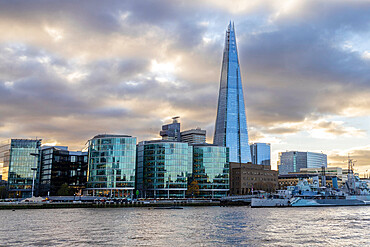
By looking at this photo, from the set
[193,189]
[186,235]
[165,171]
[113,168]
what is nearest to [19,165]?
[113,168]

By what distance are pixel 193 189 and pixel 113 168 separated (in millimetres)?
41758

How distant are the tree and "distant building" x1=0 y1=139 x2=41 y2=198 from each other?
7346 cm

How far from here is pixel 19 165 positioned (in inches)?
7515

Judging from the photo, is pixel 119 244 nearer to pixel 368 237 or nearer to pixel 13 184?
pixel 368 237

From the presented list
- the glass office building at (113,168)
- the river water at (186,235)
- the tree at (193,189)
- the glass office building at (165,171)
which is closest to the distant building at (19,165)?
the glass office building at (113,168)

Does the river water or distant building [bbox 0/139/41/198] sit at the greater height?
distant building [bbox 0/139/41/198]

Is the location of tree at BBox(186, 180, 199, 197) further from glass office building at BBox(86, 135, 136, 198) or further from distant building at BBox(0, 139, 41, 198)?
distant building at BBox(0, 139, 41, 198)

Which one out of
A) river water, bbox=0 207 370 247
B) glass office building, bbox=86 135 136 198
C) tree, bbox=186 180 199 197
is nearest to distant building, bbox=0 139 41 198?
glass office building, bbox=86 135 136 198

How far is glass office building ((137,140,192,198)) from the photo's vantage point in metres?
188

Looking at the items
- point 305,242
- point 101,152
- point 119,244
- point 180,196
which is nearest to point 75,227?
point 119,244

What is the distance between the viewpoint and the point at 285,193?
14975cm

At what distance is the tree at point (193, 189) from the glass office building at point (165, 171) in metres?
3.41

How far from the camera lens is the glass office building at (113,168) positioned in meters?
175

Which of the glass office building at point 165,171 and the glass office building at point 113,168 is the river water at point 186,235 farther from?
the glass office building at point 165,171
